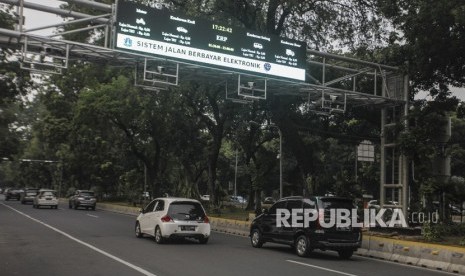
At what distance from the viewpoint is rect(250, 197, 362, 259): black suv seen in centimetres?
1440

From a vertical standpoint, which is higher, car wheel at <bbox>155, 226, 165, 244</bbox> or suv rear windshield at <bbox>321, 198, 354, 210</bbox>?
suv rear windshield at <bbox>321, 198, 354, 210</bbox>

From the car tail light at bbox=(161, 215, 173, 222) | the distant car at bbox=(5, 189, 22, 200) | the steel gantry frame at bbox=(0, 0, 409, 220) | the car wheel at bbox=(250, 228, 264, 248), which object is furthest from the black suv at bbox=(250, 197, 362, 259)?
the distant car at bbox=(5, 189, 22, 200)

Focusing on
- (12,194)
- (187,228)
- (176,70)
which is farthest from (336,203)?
(12,194)

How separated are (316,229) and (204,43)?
25.8 feet

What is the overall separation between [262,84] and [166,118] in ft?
56.4

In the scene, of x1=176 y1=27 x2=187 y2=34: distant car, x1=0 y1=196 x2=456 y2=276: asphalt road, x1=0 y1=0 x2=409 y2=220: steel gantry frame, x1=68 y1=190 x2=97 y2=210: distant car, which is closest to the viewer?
x1=0 y1=196 x2=456 y2=276: asphalt road

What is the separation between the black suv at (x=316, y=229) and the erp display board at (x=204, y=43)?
5.99 metres

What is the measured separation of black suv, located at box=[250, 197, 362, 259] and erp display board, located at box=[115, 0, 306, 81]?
19.7 feet

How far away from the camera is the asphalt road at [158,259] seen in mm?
11219

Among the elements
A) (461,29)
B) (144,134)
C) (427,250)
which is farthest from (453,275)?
(144,134)

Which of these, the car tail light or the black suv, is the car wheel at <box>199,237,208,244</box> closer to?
the car tail light

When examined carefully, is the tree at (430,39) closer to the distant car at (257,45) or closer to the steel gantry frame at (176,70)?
the steel gantry frame at (176,70)

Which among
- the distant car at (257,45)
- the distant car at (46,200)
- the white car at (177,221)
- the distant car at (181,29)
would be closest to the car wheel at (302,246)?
the white car at (177,221)

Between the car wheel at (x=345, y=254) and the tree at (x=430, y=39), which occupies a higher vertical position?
the tree at (x=430, y=39)
